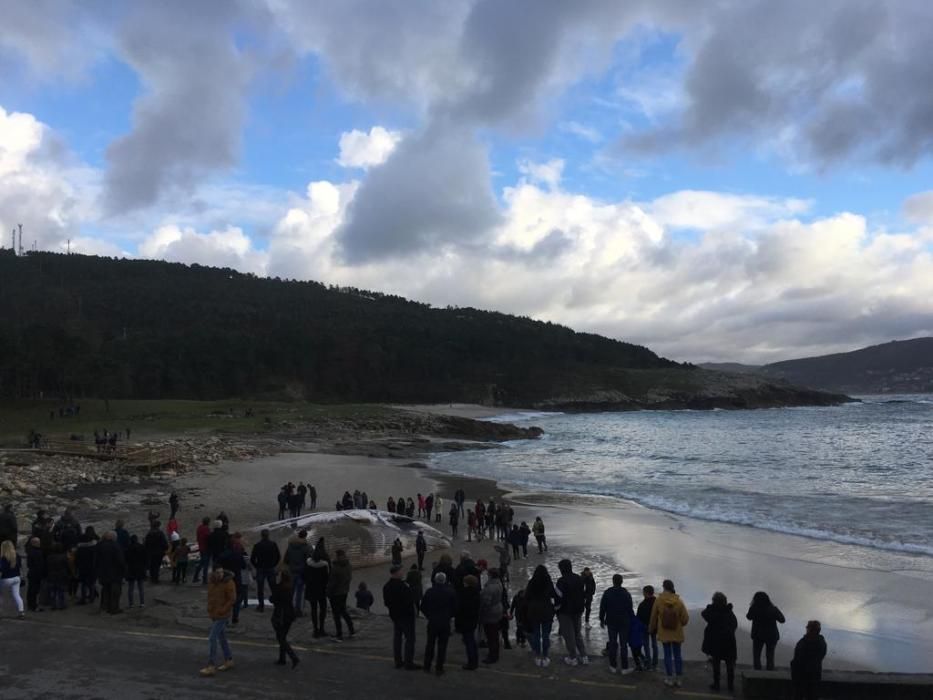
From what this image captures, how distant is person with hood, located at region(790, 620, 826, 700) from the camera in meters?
8.93

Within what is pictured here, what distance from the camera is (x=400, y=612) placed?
9781 mm

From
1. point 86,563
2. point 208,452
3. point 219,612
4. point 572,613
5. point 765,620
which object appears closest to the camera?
point 219,612

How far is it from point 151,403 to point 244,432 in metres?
24.6

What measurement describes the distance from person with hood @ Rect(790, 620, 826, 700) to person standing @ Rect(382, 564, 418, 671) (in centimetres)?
502

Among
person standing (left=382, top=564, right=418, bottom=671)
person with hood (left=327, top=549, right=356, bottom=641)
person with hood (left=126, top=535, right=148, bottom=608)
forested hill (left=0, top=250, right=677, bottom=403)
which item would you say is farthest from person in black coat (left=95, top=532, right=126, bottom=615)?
forested hill (left=0, top=250, right=677, bottom=403)

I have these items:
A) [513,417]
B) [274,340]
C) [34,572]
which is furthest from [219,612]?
[274,340]

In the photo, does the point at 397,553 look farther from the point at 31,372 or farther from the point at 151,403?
the point at 151,403

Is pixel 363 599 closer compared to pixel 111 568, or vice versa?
pixel 111 568

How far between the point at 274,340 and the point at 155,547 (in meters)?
132

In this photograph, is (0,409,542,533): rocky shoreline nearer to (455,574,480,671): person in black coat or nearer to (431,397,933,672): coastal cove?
(431,397,933,672): coastal cove

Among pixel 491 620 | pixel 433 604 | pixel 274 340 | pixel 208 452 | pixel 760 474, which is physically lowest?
pixel 760 474

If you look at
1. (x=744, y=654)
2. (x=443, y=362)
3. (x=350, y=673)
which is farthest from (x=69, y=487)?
(x=443, y=362)

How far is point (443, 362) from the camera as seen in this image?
160 m

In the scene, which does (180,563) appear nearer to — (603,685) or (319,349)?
(603,685)
